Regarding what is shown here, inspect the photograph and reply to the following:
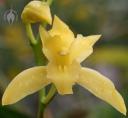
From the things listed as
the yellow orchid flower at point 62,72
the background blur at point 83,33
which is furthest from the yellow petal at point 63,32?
the background blur at point 83,33

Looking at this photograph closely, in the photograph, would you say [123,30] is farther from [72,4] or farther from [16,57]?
[16,57]

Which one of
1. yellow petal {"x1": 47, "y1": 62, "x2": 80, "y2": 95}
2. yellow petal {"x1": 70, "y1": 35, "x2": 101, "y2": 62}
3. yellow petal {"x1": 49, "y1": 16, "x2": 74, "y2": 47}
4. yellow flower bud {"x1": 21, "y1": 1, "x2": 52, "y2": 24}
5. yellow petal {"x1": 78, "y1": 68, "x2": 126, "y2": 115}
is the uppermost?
yellow flower bud {"x1": 21, "y1": 1, "x2": 52, "y2": 24}

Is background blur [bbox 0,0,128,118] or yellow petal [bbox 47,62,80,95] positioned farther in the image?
background blur [bbox 0,0,128,118]

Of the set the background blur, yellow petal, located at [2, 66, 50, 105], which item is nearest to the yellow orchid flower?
yellow petal, located at [2, 66, 50, 105]

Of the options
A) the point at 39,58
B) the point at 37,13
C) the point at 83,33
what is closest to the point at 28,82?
the point at 39,58

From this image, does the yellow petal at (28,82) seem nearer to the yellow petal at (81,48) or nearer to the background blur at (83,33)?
the yellow petal at (81,48)

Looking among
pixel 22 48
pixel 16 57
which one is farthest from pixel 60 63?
pixel 22 48

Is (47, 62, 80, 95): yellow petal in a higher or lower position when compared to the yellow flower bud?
lower

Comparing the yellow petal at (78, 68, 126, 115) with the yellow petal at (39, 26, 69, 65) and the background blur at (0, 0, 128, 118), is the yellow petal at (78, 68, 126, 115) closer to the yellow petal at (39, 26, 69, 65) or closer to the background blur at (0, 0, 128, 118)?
the yellow petal at (39, 26, 69, 65)
